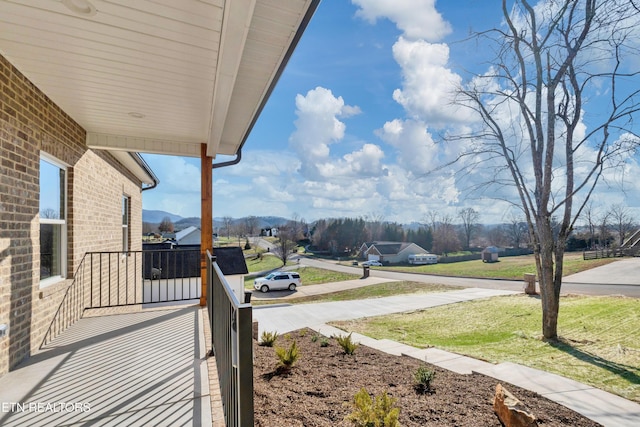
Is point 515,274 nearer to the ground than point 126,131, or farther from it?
nearer to the ground

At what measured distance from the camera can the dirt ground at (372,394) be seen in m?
2.64

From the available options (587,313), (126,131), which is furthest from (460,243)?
(126,131)

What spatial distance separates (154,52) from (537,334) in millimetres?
8138

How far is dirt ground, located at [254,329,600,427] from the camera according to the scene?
264 centimetres

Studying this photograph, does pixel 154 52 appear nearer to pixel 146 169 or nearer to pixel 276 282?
pixel 146 169

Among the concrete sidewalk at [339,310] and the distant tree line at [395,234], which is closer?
the concrete sidewalk at [339,310]

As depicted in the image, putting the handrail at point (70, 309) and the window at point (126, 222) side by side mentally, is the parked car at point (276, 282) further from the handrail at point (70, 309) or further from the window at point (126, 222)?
the handrail at point (70, 309)

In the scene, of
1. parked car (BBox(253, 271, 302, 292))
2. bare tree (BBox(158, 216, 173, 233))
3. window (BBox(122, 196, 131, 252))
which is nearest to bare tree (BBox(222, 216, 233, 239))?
bare tree (BBox(158, 216, 173, 233))

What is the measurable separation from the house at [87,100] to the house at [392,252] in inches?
1555

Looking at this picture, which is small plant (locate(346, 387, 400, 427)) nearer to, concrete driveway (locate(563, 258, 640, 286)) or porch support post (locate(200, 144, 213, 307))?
porch support post (locate(200, 144, 213, 307))

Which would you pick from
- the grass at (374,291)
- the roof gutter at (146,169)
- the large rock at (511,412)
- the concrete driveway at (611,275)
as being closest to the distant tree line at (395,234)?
the concrete driveway at (611,275)

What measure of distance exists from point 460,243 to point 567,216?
42206mm

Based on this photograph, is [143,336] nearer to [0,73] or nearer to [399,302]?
[0,73]

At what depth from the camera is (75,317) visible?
14.9ft
